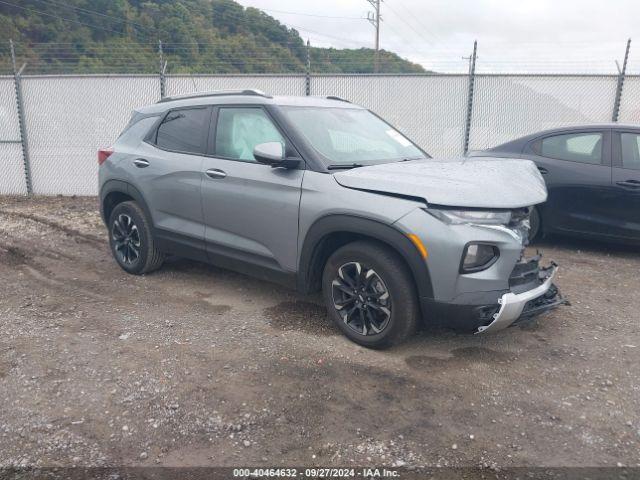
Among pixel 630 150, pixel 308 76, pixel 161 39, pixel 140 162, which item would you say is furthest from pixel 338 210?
pixel 161 39

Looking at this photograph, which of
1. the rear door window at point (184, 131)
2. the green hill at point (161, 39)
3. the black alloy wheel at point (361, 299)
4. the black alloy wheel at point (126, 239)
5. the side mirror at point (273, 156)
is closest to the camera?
the black alloy wheel at point (361, 299)

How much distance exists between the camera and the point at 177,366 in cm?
365

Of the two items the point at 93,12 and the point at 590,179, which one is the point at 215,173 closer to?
the point at 590,179

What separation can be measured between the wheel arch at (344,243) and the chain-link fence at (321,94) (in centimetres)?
641

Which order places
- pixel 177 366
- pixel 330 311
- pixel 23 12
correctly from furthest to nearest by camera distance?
pixel 23 12 < pixel 330 311 < pixel 177 366

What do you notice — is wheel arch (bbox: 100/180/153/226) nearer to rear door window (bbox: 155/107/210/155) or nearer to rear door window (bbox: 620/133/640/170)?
rear door window (bbox: 155/107/210/155)

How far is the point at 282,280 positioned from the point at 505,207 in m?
1.78

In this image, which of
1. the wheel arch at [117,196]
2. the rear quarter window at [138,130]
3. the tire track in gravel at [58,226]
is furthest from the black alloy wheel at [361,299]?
the tire track in gravel at [58,226]

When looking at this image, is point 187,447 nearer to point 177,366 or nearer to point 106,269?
point 177,366

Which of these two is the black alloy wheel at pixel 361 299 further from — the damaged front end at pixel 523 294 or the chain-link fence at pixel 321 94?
the chain-link fence at pixel 321 94

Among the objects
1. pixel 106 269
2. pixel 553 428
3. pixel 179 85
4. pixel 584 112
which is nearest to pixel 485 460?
pixel 553 428

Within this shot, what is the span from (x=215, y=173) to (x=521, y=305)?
262cm

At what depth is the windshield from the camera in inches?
166

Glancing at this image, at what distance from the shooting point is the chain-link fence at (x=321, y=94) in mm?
9453
